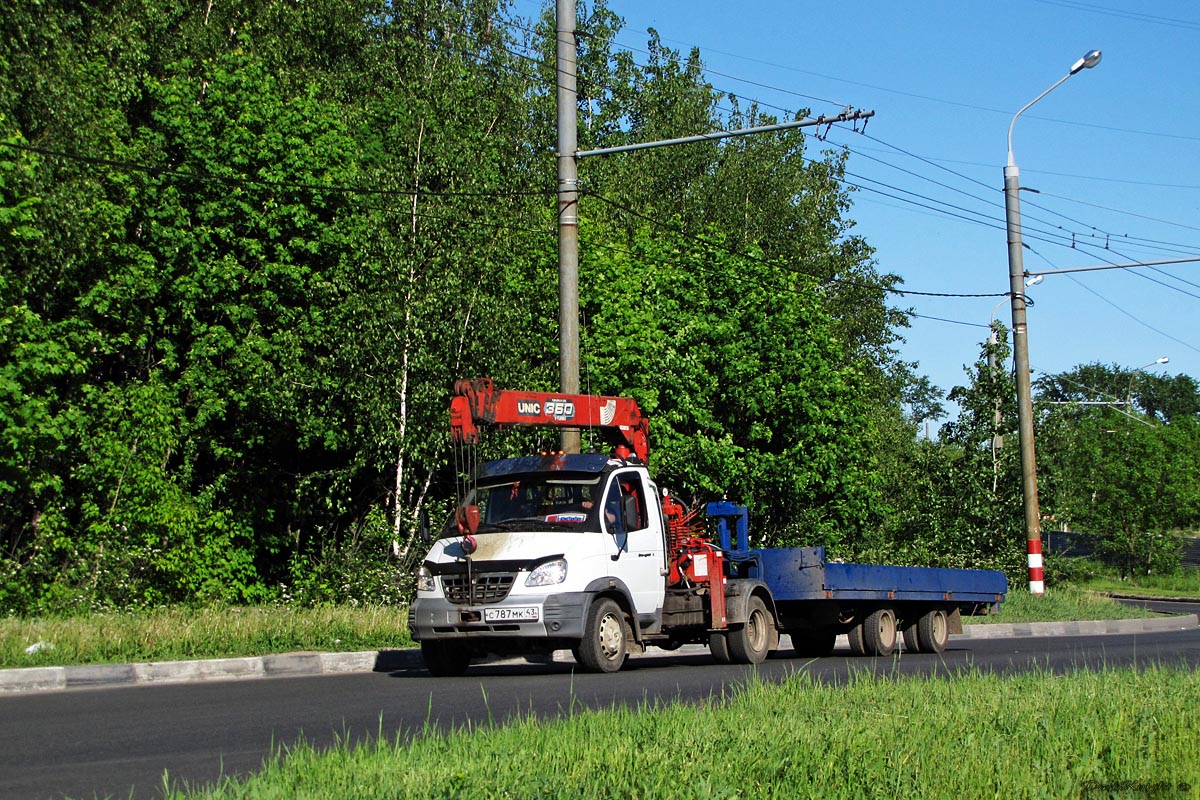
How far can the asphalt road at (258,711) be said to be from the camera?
743 cm

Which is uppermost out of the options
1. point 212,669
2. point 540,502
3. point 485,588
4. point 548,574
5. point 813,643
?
point 540,502

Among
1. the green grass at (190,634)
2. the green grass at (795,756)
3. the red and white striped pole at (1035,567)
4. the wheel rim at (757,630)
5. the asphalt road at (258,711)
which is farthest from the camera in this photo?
the red and white striped pole at (1035,567)

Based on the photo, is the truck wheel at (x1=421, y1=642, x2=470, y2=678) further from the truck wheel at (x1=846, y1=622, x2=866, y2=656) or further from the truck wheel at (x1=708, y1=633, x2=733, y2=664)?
the truck wheel at (x1=846, y1=622, x2=866, y2=656)

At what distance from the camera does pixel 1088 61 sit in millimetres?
28141

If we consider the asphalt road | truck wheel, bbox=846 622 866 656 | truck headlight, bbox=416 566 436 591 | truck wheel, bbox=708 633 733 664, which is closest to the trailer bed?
truck wheel, bbox=846 622 866 656

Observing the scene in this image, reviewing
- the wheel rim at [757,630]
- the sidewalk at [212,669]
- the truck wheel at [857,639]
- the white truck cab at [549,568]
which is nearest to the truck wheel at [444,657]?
the white truck cab at [549,568]

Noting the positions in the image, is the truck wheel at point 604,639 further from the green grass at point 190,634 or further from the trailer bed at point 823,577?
the green grass at point 190,634

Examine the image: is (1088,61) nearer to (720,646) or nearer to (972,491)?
(972,491)

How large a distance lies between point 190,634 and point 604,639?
15.9 ft

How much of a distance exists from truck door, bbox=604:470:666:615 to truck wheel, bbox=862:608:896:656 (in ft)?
13.7

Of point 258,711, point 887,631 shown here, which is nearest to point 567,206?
point 887,631

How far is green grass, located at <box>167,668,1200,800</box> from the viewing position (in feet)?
19.1

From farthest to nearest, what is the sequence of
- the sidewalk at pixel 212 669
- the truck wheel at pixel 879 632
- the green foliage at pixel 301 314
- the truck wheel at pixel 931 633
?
the green foliage at pixel 301 314 → the truck wheel at pixel 931 633 → the truck wheel at pixel 879 632 → the sidewalk at pixel 212 669

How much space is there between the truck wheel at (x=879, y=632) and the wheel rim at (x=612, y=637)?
5099 mm
